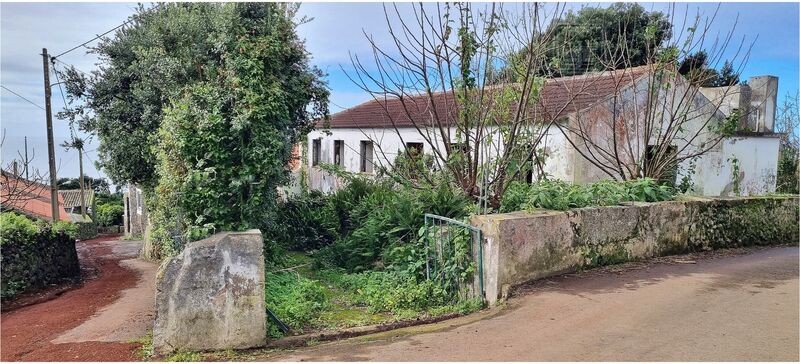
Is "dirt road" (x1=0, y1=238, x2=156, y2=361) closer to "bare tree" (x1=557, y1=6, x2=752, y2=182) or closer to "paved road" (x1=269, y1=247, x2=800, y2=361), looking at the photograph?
"paved road" (x1=269, y1=247, x2=800, y2=361)

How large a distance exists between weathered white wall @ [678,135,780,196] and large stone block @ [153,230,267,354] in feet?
49.2

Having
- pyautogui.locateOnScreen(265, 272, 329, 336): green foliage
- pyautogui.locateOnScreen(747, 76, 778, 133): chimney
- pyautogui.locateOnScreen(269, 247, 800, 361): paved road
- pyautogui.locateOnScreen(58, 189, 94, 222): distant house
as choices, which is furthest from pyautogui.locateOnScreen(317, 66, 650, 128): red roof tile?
pyautogui.locateOnScreen(58, 189, 94, 222): distant house

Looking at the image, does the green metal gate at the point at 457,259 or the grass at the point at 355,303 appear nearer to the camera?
the grass at the point at 355,303

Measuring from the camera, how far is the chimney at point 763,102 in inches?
747

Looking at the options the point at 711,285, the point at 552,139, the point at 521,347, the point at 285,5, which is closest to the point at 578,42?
the point at 552,139

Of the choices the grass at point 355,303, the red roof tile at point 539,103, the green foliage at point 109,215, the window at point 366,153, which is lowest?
the green foliage at point 109,215

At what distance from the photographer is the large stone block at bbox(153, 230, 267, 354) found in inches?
222

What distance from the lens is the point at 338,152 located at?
23.5 metres

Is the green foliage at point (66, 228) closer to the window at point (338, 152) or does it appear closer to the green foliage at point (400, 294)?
the green foliage at point (400, 294)

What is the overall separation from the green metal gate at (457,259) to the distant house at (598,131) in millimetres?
4046

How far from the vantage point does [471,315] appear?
6445mm

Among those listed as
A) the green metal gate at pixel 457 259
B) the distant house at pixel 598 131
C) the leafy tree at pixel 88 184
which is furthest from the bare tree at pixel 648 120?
the leafy tree at pixel 88 184

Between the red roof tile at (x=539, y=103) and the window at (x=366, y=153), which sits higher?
the red roof tile at (x=539, y=103)

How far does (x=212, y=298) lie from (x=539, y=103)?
750cm
